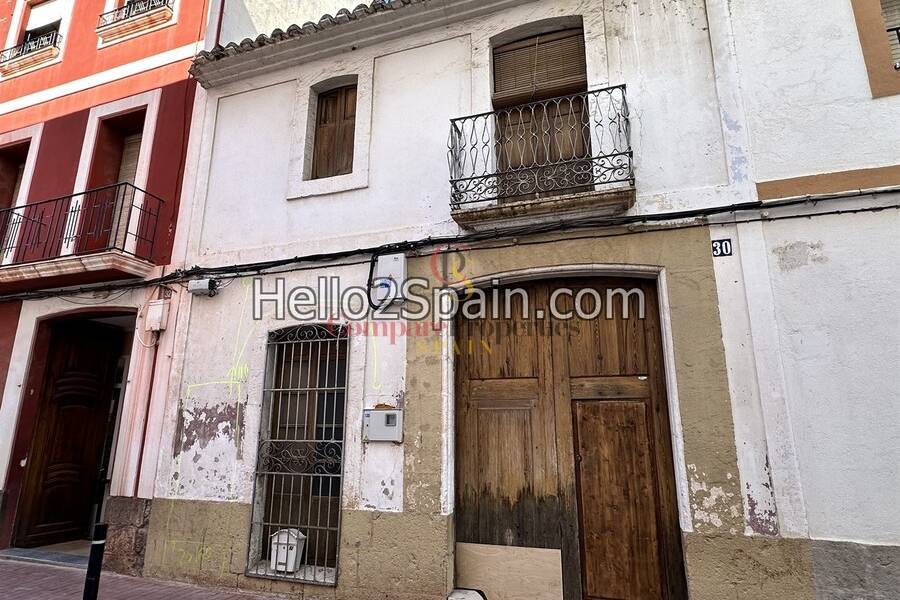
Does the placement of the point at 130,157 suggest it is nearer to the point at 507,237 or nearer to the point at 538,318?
the point at 507,237

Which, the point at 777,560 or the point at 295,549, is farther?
the point at 295,549

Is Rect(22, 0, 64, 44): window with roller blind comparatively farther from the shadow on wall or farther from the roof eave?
the roof eave

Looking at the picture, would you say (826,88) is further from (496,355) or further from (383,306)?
(383,306)

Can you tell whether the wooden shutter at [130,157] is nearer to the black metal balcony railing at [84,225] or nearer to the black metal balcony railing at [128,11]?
the black metal balcony railing at [84,225]

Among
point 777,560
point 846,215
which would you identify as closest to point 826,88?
point 846,215

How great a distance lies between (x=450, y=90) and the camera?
570 cm

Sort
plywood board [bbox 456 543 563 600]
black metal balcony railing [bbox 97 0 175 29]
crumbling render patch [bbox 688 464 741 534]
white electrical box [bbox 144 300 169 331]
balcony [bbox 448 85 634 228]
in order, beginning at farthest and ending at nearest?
black metal balcony railing [bbox 97 0 175 29]
white electrical box [bbox 144 300 169 331]
balcony [bbox 448 85 634 228]
plywood board [bbox 456 543 563 600]
crumbling render patch [bbox 688 464 741 534]

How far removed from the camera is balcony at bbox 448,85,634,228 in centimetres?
475

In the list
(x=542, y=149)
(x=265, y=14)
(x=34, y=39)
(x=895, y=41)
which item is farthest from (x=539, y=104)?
(x=34, y=39)

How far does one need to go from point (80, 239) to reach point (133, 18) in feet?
11.5

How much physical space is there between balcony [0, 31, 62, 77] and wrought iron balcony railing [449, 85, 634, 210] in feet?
24.3

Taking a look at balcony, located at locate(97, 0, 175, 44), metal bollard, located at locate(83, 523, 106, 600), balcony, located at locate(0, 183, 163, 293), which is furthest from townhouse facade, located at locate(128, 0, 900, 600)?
balcony, located at locate(97, 0, 175, 44)

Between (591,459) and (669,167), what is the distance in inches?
108

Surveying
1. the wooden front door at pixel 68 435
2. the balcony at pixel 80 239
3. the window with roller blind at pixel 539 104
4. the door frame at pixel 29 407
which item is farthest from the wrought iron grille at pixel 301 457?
the wooden front door at pixel 68 435
